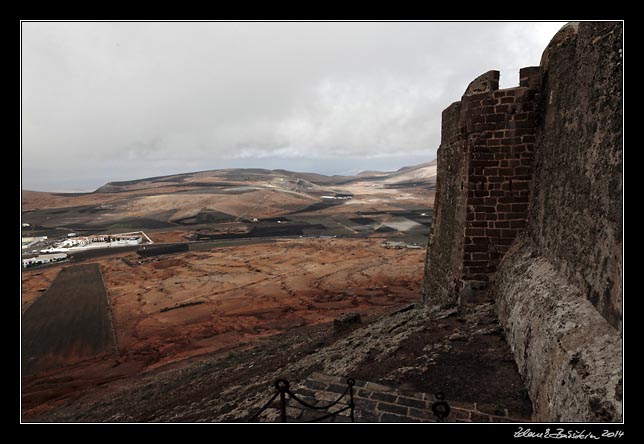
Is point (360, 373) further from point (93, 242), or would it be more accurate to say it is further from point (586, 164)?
point (93, 242)

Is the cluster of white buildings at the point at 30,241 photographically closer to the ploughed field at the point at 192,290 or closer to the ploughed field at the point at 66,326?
the ploughed field at the point at 192,290

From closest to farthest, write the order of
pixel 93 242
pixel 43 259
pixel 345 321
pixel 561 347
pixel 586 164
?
pixel 561 347 < pixel 586 164 < pixel 345 321 < pixel 43 259 < pixel 93 242

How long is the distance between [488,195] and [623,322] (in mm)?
4344

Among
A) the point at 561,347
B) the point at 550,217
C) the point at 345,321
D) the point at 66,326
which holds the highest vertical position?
the point at 550,217

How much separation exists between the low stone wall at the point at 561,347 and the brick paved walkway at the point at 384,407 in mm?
607

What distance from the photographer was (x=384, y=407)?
4.39 m

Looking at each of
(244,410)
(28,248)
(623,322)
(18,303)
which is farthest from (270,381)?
(28,248)

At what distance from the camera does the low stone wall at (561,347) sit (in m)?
2.67

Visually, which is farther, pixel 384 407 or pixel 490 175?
pixel 490 175

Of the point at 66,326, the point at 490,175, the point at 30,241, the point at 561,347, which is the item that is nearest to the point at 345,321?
the point at 490,175

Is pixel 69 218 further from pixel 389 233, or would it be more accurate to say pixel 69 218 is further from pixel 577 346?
pixel 577 346

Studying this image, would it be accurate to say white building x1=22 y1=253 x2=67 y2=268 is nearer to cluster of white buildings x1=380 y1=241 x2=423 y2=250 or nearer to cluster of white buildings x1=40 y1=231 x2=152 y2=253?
cluster of white buildings x1=40 y1=231 x2=152 y2=253

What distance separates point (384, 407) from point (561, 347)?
7.08ft

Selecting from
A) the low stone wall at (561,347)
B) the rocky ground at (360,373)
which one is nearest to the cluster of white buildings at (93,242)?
the rocky ground at (360,373)
